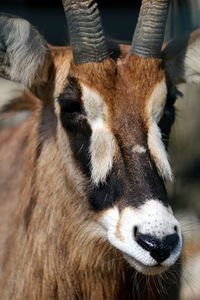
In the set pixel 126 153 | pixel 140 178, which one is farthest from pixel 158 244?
pixel 126 153

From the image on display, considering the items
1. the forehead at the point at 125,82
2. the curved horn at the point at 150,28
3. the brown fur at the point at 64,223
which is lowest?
the brown fur at the point at 64,223

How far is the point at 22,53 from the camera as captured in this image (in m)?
5.18

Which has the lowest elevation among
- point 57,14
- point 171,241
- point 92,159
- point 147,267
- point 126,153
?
point 57,14

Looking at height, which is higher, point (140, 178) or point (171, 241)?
point (140, 178)

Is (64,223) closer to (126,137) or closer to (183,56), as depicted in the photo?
(126,137)

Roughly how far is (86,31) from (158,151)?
2.87 feet

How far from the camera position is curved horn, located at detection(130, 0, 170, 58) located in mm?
5145

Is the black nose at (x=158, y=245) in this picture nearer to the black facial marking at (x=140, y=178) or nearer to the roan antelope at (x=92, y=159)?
the roan antelope at (x=92, y=159)

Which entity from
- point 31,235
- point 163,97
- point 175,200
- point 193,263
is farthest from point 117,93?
point 175,200

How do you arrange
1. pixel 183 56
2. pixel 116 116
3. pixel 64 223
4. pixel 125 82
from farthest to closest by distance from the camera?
1. pixel 183 56
2. pixel 64 223
3. pixel 125 82
4. pixel 116 116

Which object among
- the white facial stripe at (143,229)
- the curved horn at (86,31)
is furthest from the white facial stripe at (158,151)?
the curved horn at (86,31)

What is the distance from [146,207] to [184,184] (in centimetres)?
347

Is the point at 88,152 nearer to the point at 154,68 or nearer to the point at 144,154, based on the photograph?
the point at 144,154

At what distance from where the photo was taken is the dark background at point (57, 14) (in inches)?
502
